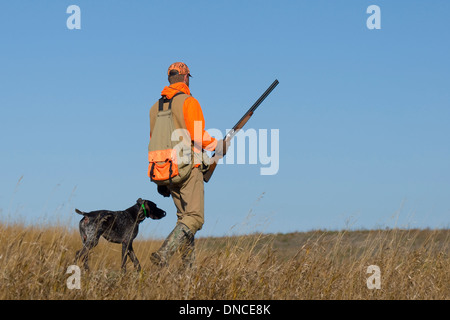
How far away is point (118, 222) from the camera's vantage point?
30.1ft

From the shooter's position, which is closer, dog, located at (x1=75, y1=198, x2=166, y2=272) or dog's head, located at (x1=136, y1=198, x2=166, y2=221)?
dog, located at (x1=75, y1=198, x2=166, y2=272)

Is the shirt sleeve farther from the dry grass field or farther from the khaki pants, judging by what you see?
the dry grass field

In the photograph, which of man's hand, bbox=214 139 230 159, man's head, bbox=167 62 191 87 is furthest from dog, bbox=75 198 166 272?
man's head, bbox=167 62 191 87

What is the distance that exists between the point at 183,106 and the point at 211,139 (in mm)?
606

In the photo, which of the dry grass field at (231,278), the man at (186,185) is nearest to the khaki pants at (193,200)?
the man at (186,185)

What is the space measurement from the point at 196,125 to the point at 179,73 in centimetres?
98

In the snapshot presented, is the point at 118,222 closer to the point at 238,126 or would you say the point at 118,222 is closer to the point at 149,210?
the point at 149,210

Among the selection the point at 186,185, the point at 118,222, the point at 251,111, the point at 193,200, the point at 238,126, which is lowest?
the point at 118,222

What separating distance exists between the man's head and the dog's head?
2.65 meters

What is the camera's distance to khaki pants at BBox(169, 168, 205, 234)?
7105mm

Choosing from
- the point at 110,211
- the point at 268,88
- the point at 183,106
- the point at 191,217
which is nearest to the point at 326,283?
the point at 191,217

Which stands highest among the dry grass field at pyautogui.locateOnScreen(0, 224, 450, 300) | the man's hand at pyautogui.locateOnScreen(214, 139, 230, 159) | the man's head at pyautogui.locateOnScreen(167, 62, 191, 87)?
the man's head at pyautogui.locateOnScreen(167, 62, 191, 87)

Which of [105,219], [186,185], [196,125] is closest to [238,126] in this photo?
[196,125]

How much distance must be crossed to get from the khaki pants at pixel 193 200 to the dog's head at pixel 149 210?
2.05 meters
